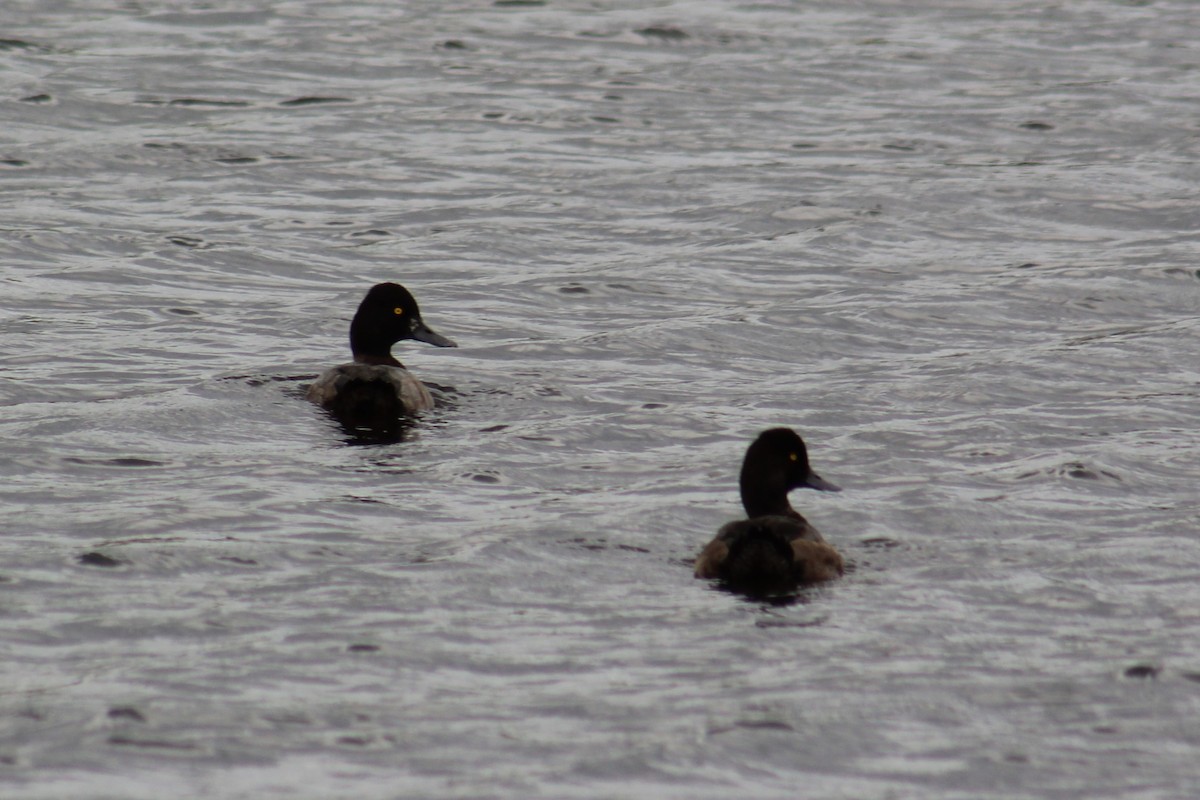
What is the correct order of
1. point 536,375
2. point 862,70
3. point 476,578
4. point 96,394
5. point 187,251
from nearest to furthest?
point 476,578
point 96,394
point 536,375
point 187,251
point 862,70

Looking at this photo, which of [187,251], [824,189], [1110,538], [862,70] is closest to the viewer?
[1110,538]

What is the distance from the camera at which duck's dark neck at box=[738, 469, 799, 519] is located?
10195 millimetres

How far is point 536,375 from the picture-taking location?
46.3 feet

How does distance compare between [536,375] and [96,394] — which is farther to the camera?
[536,375]

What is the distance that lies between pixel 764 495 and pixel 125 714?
3687 millimetres

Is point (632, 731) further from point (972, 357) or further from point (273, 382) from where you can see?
point (972, 357)

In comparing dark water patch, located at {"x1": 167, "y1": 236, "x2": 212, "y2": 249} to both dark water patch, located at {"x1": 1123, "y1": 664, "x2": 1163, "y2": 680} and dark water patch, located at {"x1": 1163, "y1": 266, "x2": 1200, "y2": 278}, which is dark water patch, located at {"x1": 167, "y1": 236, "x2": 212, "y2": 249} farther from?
dark water patch, located at {"x1": 1123, "y1": 664, "x2": 1163, "y2": 680}

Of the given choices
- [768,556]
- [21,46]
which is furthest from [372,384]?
[21,46]

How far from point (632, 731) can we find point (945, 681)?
1.41m

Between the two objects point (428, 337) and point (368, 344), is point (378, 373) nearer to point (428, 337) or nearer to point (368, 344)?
point (368, 344)

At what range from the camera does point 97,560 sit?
953 centimetres

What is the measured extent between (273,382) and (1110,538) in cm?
594

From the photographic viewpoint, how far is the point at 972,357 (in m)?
14.7

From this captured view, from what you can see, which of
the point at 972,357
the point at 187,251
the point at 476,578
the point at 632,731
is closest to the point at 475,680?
the point at 632,731
